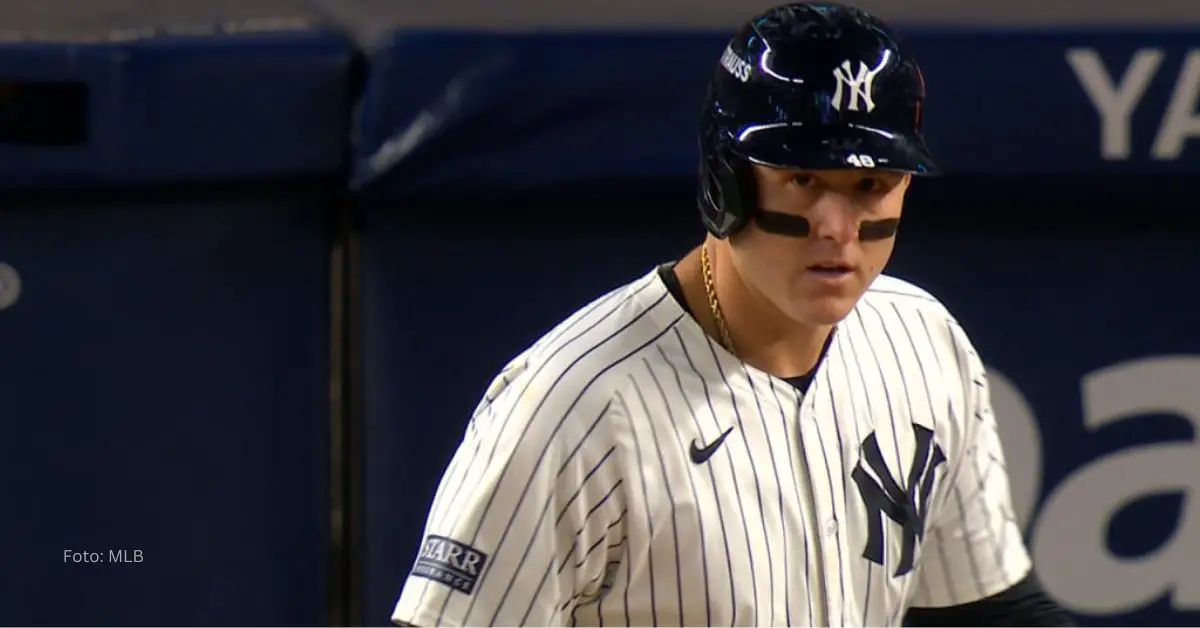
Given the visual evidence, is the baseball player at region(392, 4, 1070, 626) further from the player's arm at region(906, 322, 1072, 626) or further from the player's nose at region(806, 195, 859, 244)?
the player's arm at region(906, 322, 1072, 626)

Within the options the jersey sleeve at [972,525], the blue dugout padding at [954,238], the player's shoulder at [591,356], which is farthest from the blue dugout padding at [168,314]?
the jersey sleeve at [972,525]

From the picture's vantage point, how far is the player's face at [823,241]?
1765 millimetres

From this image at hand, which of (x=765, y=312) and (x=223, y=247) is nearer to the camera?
(x=765, y=312)

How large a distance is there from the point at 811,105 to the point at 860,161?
73 mm

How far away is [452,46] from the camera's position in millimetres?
2768

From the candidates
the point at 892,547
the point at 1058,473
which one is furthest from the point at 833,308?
the point at 1058,473

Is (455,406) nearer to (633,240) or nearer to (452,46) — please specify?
(633,240)

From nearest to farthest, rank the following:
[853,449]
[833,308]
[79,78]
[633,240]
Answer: [833,308], [853,449], [79,78], [633,240]

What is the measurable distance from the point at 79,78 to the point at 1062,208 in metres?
1.43

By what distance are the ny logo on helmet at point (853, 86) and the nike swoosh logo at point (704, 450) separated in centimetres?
33

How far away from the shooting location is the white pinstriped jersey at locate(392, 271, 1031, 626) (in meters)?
1.78

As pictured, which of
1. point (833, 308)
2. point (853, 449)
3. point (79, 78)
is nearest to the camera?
point (833, 308)

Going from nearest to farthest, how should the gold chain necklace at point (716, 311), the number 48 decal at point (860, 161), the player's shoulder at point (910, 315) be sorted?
the number 48 decal at point (860, 161), the gold chain necklace at point (716, 311), the player's shoulder at point (910, 315)

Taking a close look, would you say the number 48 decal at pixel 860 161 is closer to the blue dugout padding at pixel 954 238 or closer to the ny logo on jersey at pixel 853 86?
the ny logo on jersey at pixel 853 86
